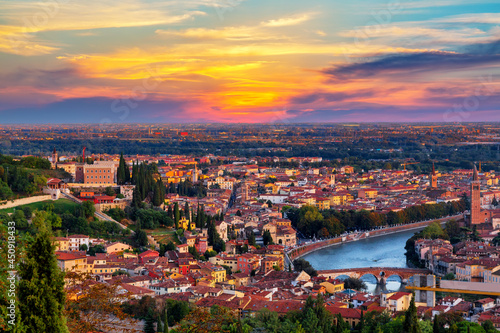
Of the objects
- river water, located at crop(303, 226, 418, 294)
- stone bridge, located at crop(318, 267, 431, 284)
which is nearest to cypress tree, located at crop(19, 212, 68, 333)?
river water, located at crop(303, 226, 418, 294)

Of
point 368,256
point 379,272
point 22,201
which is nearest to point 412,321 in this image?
point 379,272

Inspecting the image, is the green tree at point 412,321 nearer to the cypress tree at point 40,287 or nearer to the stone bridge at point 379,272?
the cypress tree at point 40,287

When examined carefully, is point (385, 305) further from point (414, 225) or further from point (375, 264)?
point (414, 225)

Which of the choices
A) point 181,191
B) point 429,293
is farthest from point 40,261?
point 181,191

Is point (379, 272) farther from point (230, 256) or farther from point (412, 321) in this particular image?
point (412, 321)

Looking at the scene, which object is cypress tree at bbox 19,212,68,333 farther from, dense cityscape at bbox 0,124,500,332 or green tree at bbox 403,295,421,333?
green tree at bbox 403,295,421,333
